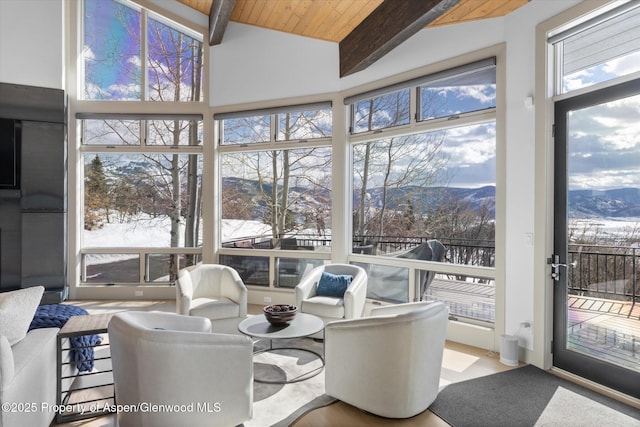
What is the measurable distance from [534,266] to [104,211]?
20.2 ft

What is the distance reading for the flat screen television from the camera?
18.5 ft

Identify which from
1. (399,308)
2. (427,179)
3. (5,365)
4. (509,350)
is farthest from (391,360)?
(427,179)

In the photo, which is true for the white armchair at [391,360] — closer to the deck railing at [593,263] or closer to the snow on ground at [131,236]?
the deck railing at [593,263]

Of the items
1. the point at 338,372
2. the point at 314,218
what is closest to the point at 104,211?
the point at 314,218

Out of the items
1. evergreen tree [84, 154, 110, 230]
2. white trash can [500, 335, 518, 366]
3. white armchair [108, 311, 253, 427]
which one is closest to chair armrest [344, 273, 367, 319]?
white trash can [500, 335, 518, 366]

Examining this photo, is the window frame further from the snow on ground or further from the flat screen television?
the flat screen television

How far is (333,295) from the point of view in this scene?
4.48 metres

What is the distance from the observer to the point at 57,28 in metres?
6.00

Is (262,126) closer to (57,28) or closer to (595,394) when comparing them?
(57,28)

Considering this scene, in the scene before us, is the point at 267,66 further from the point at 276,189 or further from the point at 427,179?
the point at 427,179

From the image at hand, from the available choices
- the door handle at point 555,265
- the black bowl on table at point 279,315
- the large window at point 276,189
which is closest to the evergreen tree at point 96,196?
the large window at point 276,189

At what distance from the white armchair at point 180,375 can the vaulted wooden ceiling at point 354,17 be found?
315 cm

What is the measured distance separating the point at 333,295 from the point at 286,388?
1460 mm

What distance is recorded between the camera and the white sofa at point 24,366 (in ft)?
6.60
